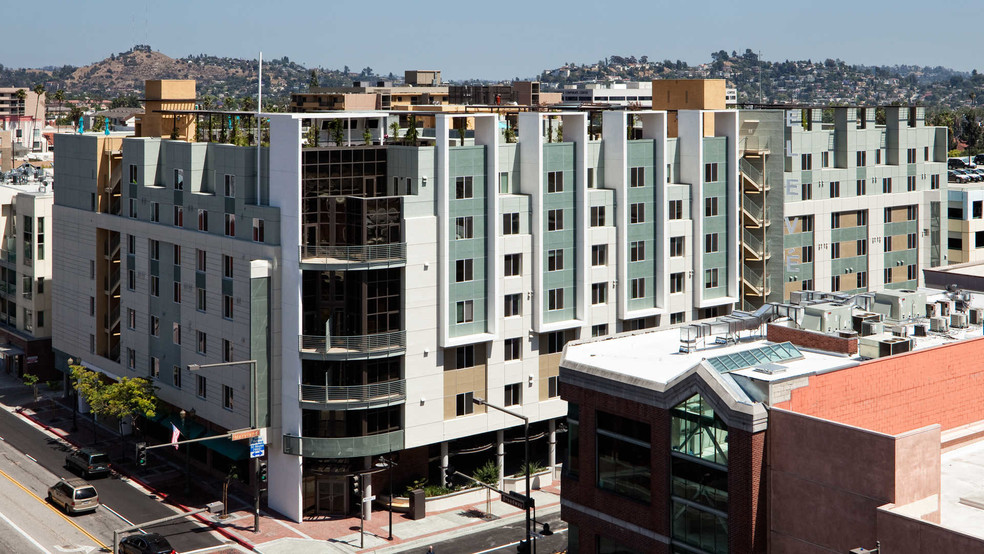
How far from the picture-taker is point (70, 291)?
94.5m

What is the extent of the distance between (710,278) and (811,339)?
33.0 metres

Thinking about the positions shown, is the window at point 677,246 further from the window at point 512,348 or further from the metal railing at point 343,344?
the metal railing at point 343,344

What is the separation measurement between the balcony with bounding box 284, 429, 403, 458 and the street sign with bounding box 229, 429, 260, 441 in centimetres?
195

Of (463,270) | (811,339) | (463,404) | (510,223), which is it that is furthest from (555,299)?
(811,339)

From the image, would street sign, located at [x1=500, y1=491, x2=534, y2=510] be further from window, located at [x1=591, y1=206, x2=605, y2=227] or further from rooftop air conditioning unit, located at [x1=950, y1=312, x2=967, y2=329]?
window, located at [x1=591, y1=206, x2=605, y2=227]

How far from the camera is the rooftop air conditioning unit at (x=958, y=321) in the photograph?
5734cm

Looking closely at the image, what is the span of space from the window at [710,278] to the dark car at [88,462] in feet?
143

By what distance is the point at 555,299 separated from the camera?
257 ft

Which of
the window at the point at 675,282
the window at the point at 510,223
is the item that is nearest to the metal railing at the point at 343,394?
the window at the point at 510,223

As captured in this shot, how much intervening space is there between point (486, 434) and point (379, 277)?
13.9 meters

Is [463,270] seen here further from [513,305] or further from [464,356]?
[464,356]

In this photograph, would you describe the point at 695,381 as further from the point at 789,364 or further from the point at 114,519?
the point at 114,519

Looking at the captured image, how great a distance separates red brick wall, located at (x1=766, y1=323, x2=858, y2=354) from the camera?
5197 cm

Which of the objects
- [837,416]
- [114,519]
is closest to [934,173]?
[837,416]
